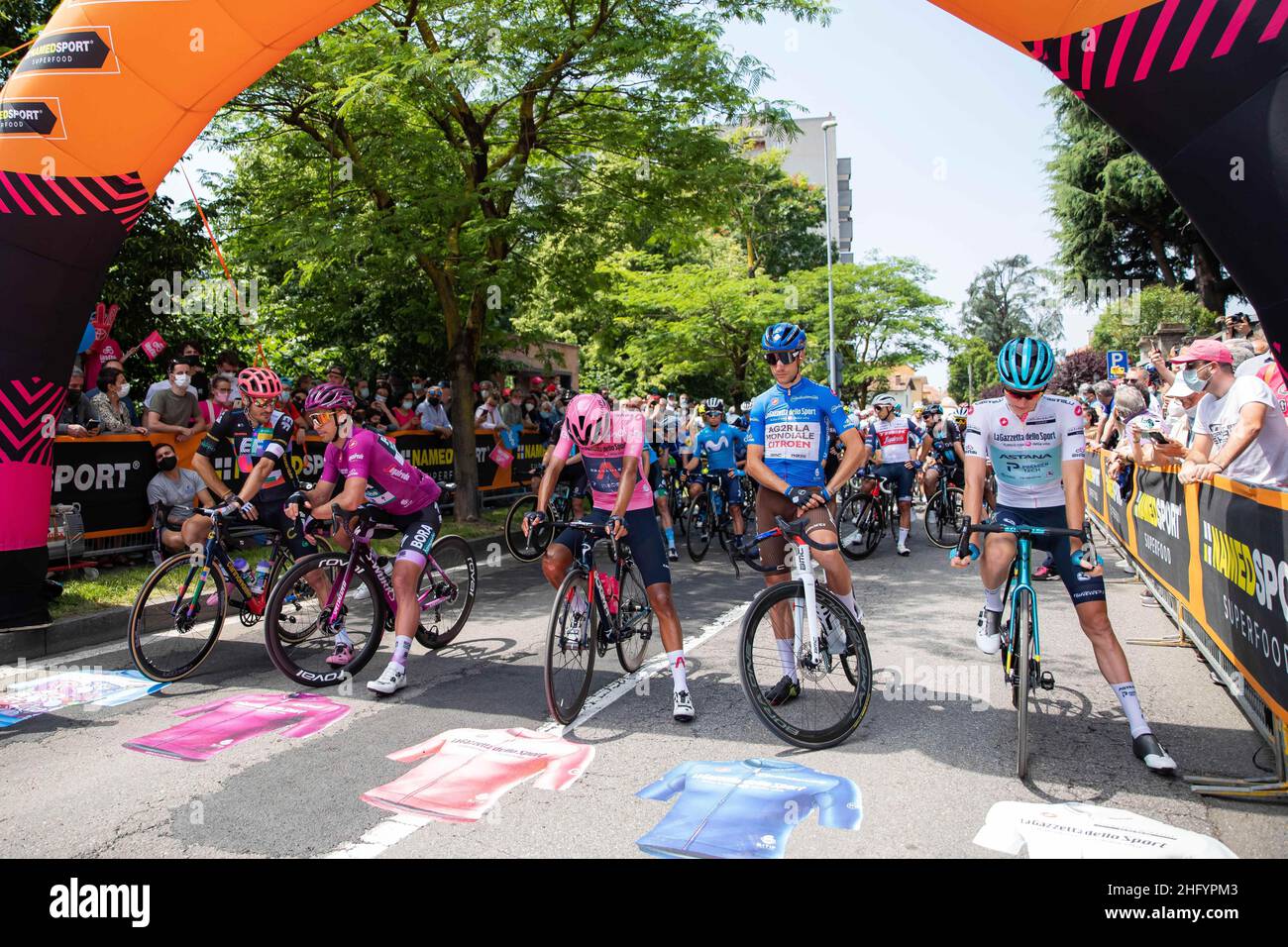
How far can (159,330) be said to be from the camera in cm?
1591

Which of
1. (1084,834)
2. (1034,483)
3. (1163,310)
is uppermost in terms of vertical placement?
(1163,310)

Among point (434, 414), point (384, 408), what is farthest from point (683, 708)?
point (434, 414)

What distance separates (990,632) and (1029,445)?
3.54 feet

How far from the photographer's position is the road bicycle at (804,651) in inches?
192

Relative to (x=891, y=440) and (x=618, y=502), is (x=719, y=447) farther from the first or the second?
(x=618, y=502)

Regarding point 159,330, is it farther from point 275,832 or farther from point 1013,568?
point 1013,568

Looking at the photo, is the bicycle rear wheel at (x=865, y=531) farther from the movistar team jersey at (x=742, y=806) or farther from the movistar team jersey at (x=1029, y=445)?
the movistar team jersey at (x=742, y=806)

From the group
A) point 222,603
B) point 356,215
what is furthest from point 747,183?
point 222,603

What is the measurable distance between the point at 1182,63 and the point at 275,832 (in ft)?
19.8

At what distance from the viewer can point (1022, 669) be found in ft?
14.8

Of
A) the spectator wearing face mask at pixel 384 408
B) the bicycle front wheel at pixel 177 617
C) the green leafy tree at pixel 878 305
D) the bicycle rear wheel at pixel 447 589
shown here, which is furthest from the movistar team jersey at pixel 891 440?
the green leafy tree at pixel 878 305

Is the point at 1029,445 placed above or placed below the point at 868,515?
above

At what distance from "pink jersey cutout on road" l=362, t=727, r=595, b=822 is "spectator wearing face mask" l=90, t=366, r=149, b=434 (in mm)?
7051
